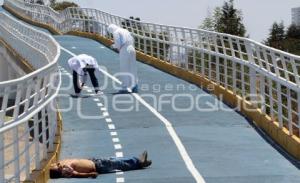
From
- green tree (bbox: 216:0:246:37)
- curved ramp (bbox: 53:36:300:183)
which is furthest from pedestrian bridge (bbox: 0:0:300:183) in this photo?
green tree (bbox: 216:0:246:37)

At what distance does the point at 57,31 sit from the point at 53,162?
4162 cm

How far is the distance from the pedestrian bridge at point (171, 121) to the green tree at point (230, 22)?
6966 centimetres

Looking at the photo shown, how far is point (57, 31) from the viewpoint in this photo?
5234 centimetres

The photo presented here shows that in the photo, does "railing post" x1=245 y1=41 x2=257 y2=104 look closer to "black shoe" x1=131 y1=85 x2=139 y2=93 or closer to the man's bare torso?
"black shoe" x1=131 y1=85 x2=139 y2=93

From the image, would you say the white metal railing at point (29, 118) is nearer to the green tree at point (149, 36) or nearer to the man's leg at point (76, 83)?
the man's leg at point (76, 83)

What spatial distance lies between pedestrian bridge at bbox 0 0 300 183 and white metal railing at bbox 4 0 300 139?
0.05m

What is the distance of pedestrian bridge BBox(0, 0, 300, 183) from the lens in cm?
1050

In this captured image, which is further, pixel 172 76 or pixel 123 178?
pixel 172 76

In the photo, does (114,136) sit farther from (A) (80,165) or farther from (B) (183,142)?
(A) (80,165)

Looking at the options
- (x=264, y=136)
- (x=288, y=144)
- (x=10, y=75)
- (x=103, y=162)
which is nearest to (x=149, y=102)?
(x=264, y=136)

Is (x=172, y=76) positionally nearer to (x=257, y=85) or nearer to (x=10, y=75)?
(x=257, y=85)

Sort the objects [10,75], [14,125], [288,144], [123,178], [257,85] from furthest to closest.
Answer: [10,75], [257,85], [288,144], [123,178], [14,125]

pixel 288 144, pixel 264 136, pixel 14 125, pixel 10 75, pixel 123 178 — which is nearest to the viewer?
pixel 14 125

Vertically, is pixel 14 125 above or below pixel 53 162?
above
